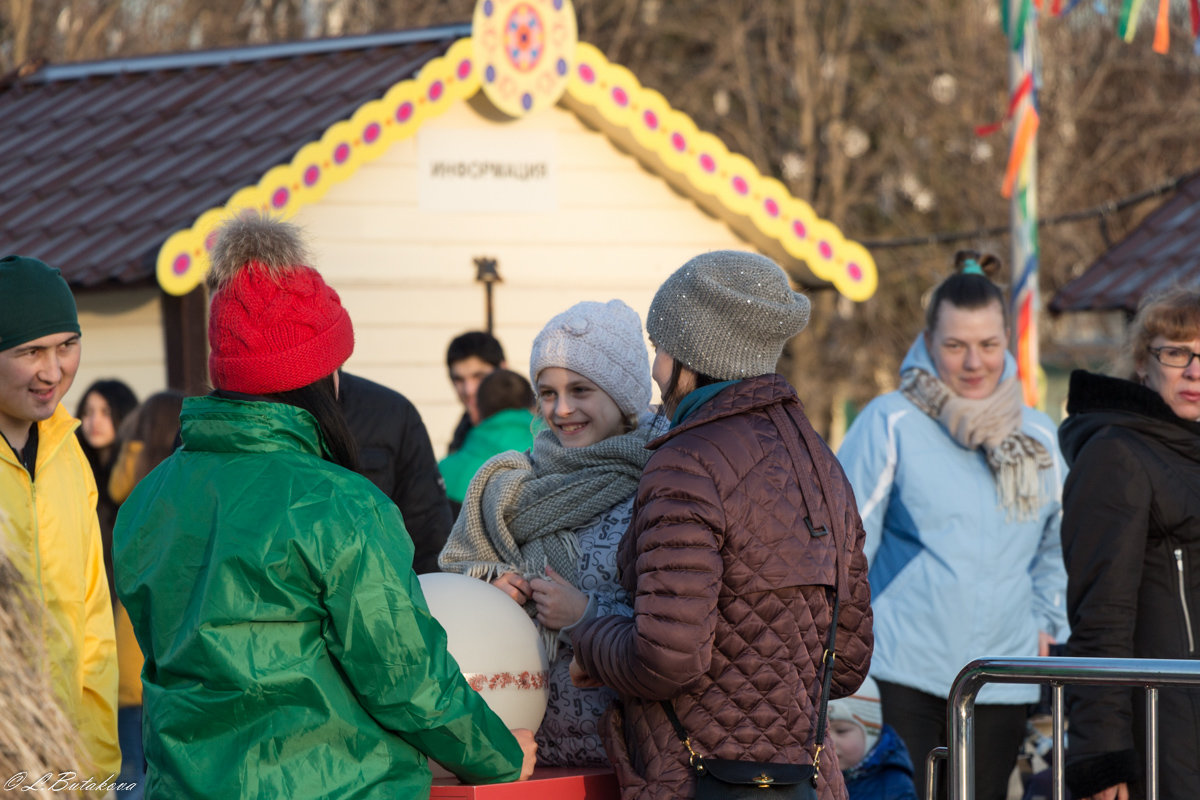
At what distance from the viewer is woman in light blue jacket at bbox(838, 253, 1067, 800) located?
4797 mm

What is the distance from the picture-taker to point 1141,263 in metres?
10.1

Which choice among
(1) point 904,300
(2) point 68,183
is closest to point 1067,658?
(2) point 68,183

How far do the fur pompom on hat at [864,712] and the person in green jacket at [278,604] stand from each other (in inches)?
80.3

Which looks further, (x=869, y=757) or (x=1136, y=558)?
(x=869, y=757)

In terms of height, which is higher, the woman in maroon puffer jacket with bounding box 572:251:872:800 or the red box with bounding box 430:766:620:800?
the woman in maroon puffer jacket with bounding box 572:251:872:800

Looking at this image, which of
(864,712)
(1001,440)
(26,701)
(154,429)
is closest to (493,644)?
(26,701)

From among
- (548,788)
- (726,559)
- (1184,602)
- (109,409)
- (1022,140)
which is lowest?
(548,788)

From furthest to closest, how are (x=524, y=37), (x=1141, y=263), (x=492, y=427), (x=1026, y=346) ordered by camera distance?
1. (x=1141, y=263)
2. (x=1026, y=346)
3. (x=524, y=37)
4. (x=492, y=427)

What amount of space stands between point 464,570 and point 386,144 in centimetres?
522

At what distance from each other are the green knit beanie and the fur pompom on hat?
8.05ft

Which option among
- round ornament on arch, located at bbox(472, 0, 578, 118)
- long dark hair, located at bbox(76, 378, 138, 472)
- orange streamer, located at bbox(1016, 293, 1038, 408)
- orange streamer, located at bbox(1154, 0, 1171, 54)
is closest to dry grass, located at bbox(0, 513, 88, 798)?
long dark hair, located at bbox(76, 378, 138, 472)

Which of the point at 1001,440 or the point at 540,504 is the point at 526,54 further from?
the point at 540,504

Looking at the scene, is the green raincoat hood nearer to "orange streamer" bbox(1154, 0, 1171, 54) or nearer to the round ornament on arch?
"orange streamer" bbox(1154, 0, 1171, 54)

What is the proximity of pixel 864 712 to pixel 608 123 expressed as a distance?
520cm
